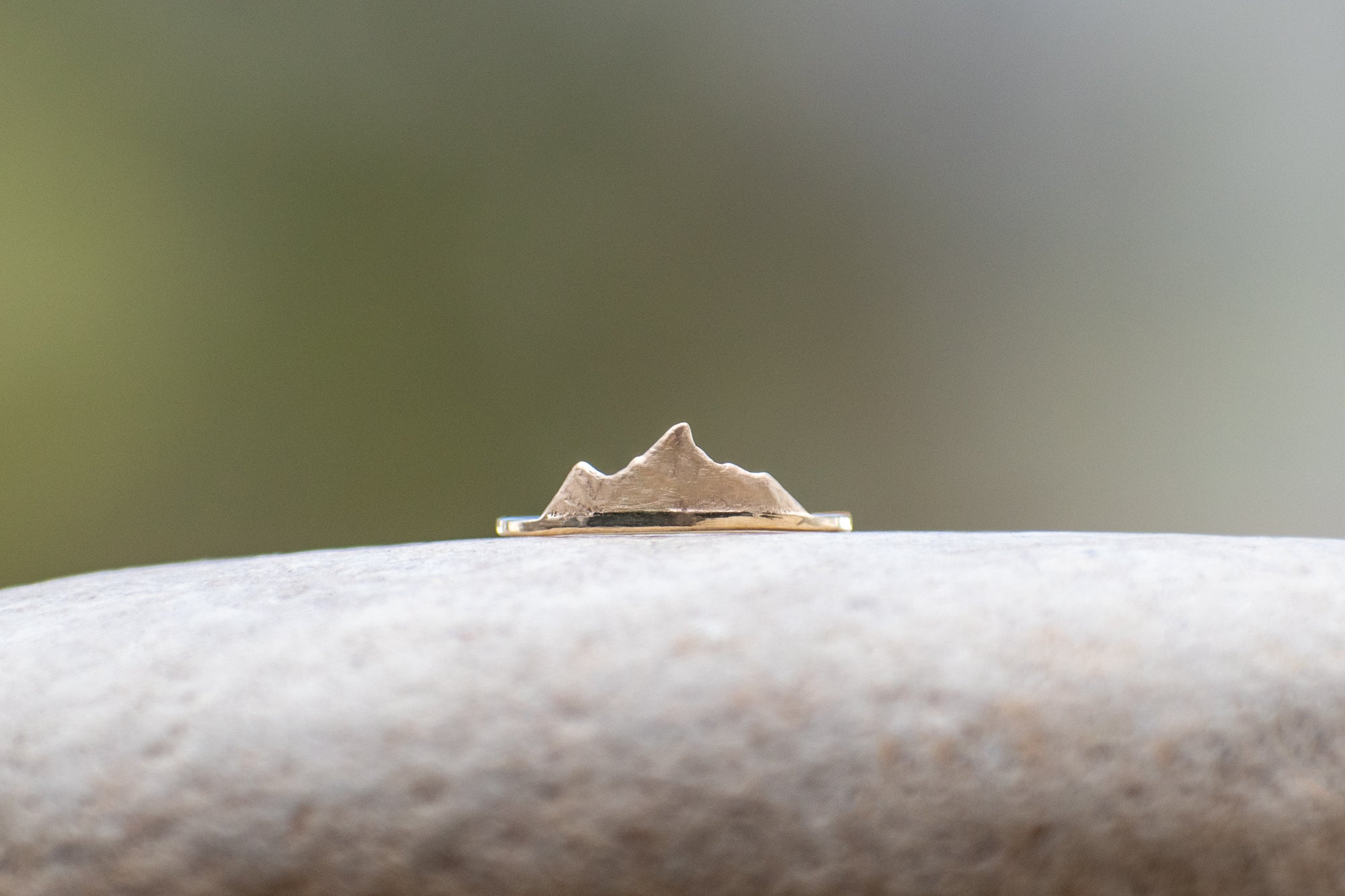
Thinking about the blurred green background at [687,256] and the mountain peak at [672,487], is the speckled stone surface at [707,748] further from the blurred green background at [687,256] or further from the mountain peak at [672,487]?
the blurred green background at [687,256]

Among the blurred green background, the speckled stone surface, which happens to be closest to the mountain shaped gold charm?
the speckled stone surface

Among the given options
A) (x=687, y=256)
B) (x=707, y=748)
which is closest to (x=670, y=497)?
(x=707, y=748)

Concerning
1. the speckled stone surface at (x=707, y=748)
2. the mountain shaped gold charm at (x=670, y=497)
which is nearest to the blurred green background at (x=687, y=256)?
the mountain shaped gold charm at (x=670, y=497)

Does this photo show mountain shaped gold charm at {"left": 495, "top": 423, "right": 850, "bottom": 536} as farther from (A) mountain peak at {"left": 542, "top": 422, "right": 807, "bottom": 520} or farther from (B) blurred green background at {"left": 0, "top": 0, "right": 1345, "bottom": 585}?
(B) blurred green background at {"left": 0, "top": 0, "right": 1345, "bottom": 585}

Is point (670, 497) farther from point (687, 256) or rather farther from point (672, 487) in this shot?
point (687, 256)

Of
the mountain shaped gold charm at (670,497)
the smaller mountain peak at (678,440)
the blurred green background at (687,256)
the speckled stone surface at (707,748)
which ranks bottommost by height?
the speckled stone surface at (707,748)

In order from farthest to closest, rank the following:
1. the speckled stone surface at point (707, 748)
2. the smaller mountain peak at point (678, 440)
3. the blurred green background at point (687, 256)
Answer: the blurred green background at point (687, 256) → the smaller mountain peak at point (678, 440) → the speckled stone surface at point (707, 748)

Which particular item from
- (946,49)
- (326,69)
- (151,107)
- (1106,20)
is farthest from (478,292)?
(1106,20)
